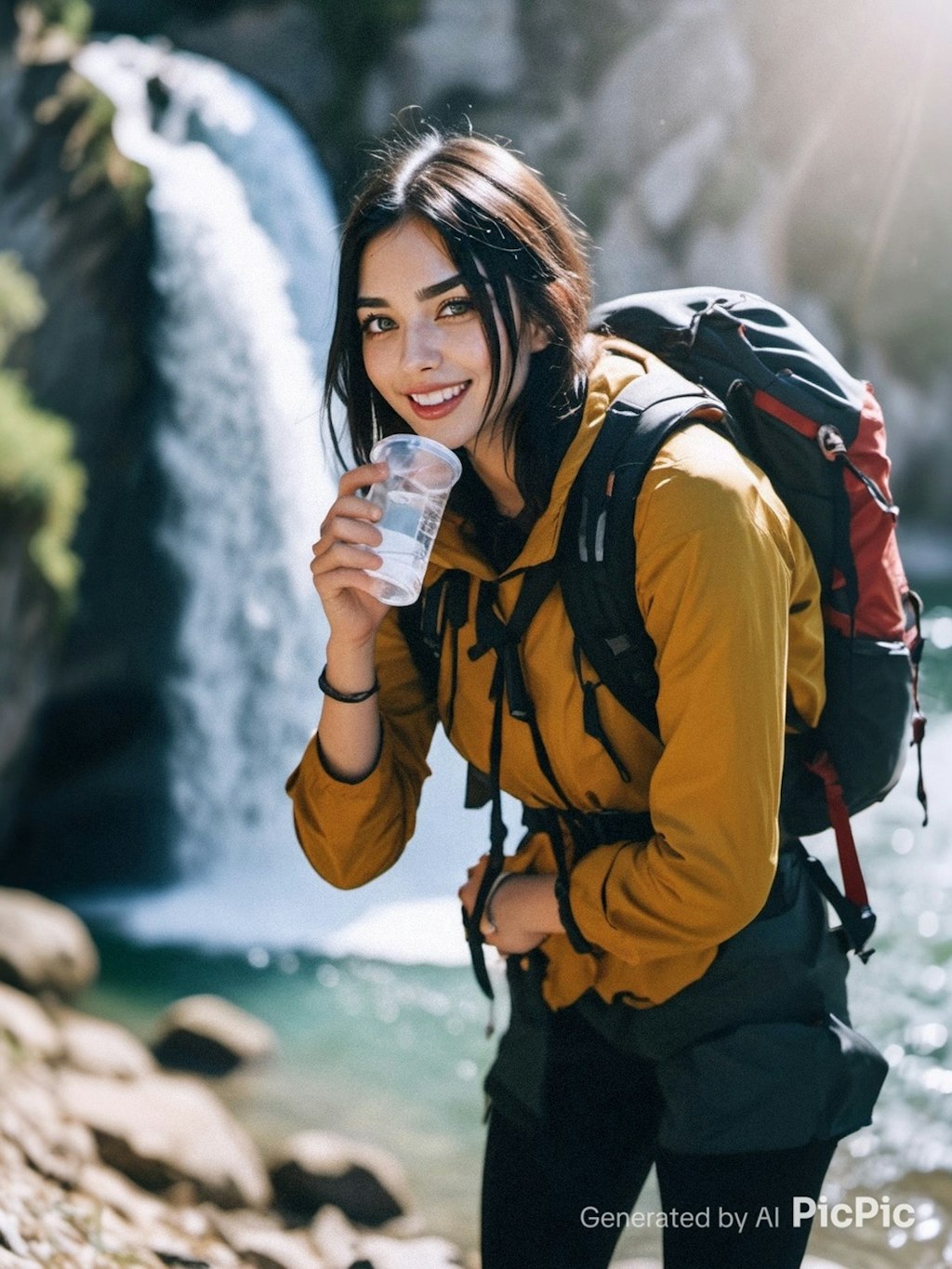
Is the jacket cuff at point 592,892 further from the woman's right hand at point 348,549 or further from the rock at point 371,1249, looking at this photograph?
the rock at point 371,1249

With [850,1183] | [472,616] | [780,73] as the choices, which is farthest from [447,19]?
[472,616]

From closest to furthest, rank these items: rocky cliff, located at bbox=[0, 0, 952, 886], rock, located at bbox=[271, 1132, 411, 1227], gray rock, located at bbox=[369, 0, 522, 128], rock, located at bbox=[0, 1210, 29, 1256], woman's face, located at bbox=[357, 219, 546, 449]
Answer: woman's face, located at bbox=[357, 219, 546, 449]
rock, located at bbox=[0, 1210, 29, 1256]
rock, located at bbox=[271, 1132, 411, 1227]
rocky cliff, located at bbox=[0, 0, 952, 886]
gray rock, located at bbox=[369, 0, 522, 128]

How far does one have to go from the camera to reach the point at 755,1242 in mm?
1688

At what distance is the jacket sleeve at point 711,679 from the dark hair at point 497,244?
232mm

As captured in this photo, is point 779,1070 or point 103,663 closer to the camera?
point 779,1070

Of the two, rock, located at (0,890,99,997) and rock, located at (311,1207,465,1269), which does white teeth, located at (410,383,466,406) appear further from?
→ rock, located at (0,890,99,997)

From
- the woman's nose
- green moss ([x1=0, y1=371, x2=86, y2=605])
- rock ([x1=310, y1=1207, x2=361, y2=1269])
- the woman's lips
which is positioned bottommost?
rock ([x1=310, y1=1207, x2=361, y2=1269])

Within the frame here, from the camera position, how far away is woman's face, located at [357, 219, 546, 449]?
171cm

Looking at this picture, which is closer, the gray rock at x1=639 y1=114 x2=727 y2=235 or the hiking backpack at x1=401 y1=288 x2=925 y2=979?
the hiking backpack at x1=401 y1=288 x2=925 y2=979

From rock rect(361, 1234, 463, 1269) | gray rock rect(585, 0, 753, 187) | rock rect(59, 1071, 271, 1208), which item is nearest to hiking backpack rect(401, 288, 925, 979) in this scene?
rock rect(361, 1234, 463, 1269)

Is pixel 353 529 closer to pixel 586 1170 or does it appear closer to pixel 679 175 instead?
pixel 586 1170

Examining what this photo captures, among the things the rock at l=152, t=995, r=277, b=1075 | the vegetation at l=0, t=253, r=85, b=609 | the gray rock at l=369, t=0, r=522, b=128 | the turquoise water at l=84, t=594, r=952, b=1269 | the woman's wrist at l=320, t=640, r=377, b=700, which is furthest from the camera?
the gray rock at l=369, t=0, r=522, b=128

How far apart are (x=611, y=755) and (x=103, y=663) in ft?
26.1

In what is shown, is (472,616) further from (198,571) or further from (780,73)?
(780,73)
